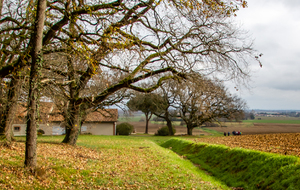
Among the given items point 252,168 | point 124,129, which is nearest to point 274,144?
point 252,168

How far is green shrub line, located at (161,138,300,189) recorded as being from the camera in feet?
27.4

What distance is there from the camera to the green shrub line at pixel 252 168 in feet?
27.4

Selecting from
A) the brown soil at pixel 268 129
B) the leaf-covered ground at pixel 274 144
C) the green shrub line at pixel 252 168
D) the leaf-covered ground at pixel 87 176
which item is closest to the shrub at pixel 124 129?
the brown soil at pixel 268 129

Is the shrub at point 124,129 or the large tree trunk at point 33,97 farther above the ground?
the large tree trunk at point 33,97

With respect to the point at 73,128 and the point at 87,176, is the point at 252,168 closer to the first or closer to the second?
the point at 87,176

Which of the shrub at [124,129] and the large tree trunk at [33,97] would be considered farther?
the shrub at [124,129]

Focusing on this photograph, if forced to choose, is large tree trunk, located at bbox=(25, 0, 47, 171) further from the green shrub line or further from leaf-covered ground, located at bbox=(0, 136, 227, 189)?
the green shrub line

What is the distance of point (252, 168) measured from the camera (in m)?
10.6

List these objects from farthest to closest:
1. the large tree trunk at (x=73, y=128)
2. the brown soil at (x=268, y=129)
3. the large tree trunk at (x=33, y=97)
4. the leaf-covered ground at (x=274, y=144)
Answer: the brown soil at (x=268, y=129)
the large tree trunk at (x=73, y=128)
the leaf-covered ground at (x=274, y=144)
the large tree trunk at (x=33, y=97)

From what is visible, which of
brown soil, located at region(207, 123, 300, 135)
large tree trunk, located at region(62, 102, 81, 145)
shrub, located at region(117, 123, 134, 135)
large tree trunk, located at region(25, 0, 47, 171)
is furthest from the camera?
shrub, located at region(117, 123, 134, 135)

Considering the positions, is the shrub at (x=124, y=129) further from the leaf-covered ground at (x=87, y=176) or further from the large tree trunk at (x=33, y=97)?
the large tree trunk at (x=33, y=97)

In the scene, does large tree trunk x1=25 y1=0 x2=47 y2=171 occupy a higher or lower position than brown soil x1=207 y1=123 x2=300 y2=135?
higher

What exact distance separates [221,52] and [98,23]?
20.9 ft

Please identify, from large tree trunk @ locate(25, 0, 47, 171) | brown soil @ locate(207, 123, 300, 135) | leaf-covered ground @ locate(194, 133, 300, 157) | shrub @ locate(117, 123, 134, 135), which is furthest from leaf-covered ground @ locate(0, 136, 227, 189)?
brown soil @ locate(207, 123, 300, 135)
